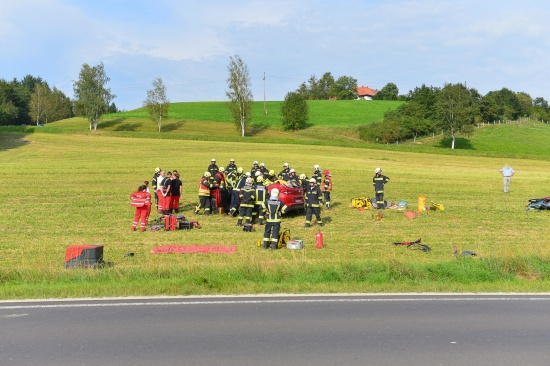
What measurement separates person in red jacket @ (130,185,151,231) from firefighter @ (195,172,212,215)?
2863 mm

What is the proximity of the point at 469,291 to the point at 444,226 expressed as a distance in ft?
30.0

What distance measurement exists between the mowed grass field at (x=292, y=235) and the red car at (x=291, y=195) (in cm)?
55

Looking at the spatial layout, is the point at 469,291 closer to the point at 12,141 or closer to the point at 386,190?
the point at 386,190

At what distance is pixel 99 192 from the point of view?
2684cm

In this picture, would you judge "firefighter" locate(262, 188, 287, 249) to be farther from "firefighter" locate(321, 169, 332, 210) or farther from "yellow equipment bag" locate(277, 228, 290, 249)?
"firefighter" locate(321, 169, 332, 210)

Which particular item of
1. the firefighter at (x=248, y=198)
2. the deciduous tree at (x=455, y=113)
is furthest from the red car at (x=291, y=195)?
the deciduous tree at (x=455, y=113)

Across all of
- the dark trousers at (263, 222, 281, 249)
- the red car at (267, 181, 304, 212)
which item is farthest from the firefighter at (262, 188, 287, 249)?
the red car at (267, 181, 304, 212)

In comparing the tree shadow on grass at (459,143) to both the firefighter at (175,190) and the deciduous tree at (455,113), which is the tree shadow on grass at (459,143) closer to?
the deciduous tree at (455,113)

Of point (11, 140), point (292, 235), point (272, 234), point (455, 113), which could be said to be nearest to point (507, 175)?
point (292, 235)

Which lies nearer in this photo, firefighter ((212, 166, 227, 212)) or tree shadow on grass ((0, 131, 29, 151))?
firefighter ((212, 166, 227, 212))

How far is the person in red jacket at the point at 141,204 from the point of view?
58.4ft

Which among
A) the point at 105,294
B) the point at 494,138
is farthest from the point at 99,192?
the point at 494,138

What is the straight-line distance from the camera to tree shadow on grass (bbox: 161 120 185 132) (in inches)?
3538

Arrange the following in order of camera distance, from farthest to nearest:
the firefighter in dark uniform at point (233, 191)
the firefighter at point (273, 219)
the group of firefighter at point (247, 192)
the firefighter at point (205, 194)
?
the firefighter at point (205, 194) < the firefighter in dark uniform at point (233, 191) < the group of firefighter at point (247, 192) < the firefighter at point (273, 219)
